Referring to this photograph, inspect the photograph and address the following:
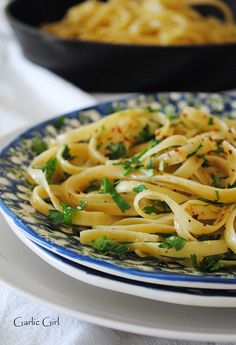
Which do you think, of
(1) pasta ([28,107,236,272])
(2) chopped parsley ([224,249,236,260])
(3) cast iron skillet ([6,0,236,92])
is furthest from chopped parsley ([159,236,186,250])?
(3) cast iron skillet ([6,0,236,92])

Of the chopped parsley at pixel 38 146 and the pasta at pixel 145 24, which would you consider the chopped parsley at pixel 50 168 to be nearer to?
the chopped parsley at pixel 38 146

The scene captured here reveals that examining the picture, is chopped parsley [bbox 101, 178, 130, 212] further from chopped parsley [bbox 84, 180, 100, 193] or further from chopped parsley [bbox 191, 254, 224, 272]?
chopped parsley [bbox 191, 254, 224, 272]

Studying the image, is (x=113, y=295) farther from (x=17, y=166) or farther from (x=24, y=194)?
(x=17, y=166)

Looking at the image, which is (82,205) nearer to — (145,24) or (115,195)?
(115,195)

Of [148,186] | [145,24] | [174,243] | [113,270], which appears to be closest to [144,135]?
[148,186]

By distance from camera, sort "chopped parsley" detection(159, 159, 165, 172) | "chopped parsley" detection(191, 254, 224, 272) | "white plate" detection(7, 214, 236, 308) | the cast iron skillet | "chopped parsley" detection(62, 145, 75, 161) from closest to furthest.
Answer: "white plate" detection(7, 214, 236, 308) < "chopped parsley" detection(191, 254, 224, 272) < "chopped parsley" detection(159, 159, 165, 172) < "chopped parsley" detection(62, 145, 75, 161) < the cast iron skillet

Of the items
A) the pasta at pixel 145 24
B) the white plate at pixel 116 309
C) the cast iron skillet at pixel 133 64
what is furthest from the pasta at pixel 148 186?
the pasta at pixel 145 24
